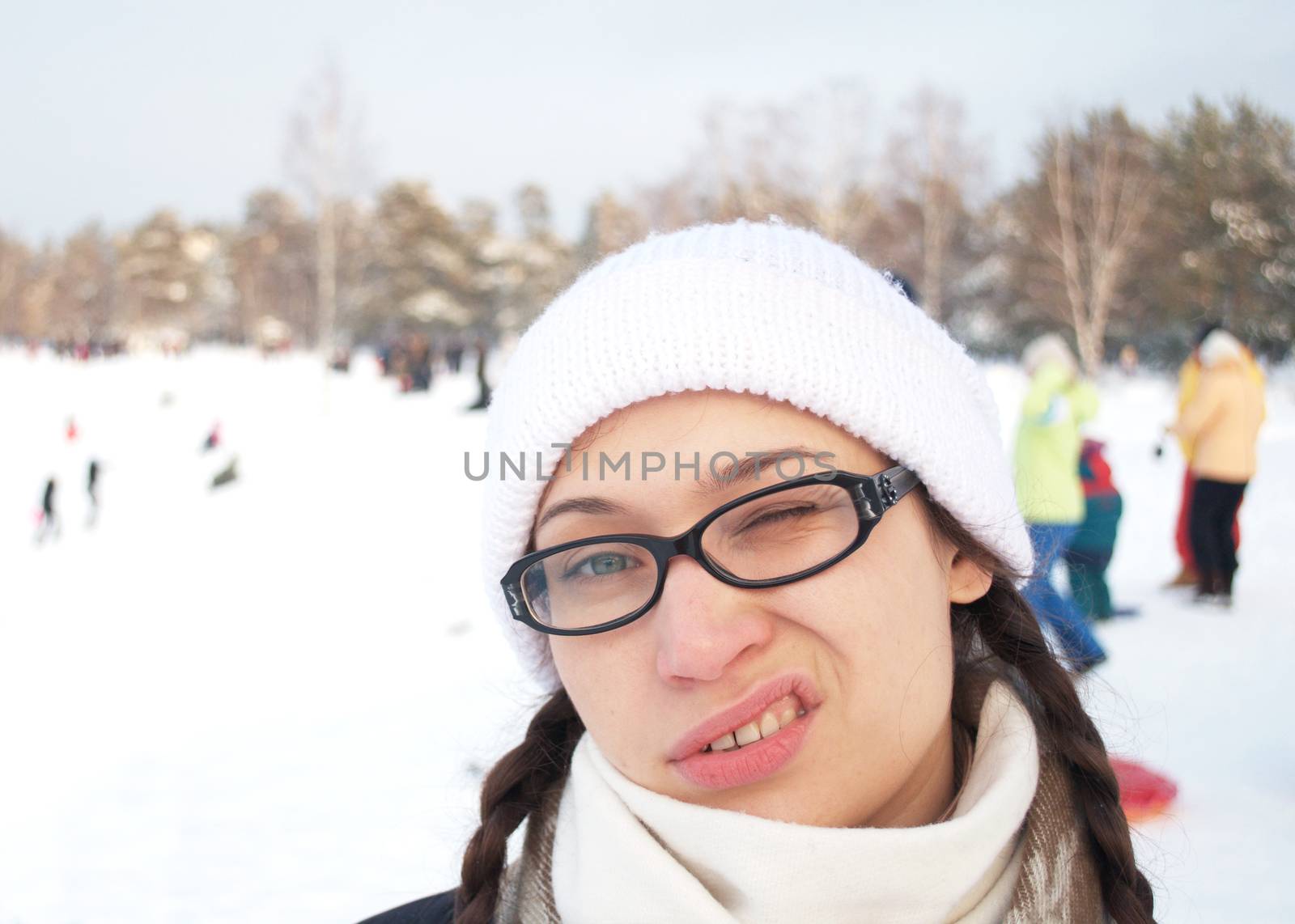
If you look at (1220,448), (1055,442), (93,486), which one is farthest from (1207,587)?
(93,486)

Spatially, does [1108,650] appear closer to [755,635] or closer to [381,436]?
[755,635]

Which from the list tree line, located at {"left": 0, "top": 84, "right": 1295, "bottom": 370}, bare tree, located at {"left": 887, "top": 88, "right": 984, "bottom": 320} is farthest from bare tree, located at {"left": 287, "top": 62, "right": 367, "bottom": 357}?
bare tree, located at {"left": 887, "top": 88, "right": 984, "bottom": 320}

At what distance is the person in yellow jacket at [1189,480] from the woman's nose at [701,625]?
5990 mm

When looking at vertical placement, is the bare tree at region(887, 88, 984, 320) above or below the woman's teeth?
above

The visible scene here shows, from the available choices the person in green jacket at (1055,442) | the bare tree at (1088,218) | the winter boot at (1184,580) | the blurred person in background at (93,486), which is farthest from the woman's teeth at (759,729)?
the bare tree at (1088,218)

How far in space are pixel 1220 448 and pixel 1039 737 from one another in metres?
5.44

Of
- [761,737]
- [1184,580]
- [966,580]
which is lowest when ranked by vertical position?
[1184,580]

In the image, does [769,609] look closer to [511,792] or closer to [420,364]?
[511,792]

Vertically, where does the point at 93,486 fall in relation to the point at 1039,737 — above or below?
below

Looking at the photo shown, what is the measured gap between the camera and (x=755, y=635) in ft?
3.19

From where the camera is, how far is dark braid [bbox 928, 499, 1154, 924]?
114cm

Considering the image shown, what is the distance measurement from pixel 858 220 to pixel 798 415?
1096 inches

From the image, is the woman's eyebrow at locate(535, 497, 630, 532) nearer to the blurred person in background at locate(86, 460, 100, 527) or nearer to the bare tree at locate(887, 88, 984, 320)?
the blurred person in background at locate(86, 460, 100, 527)

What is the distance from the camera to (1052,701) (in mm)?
1298
